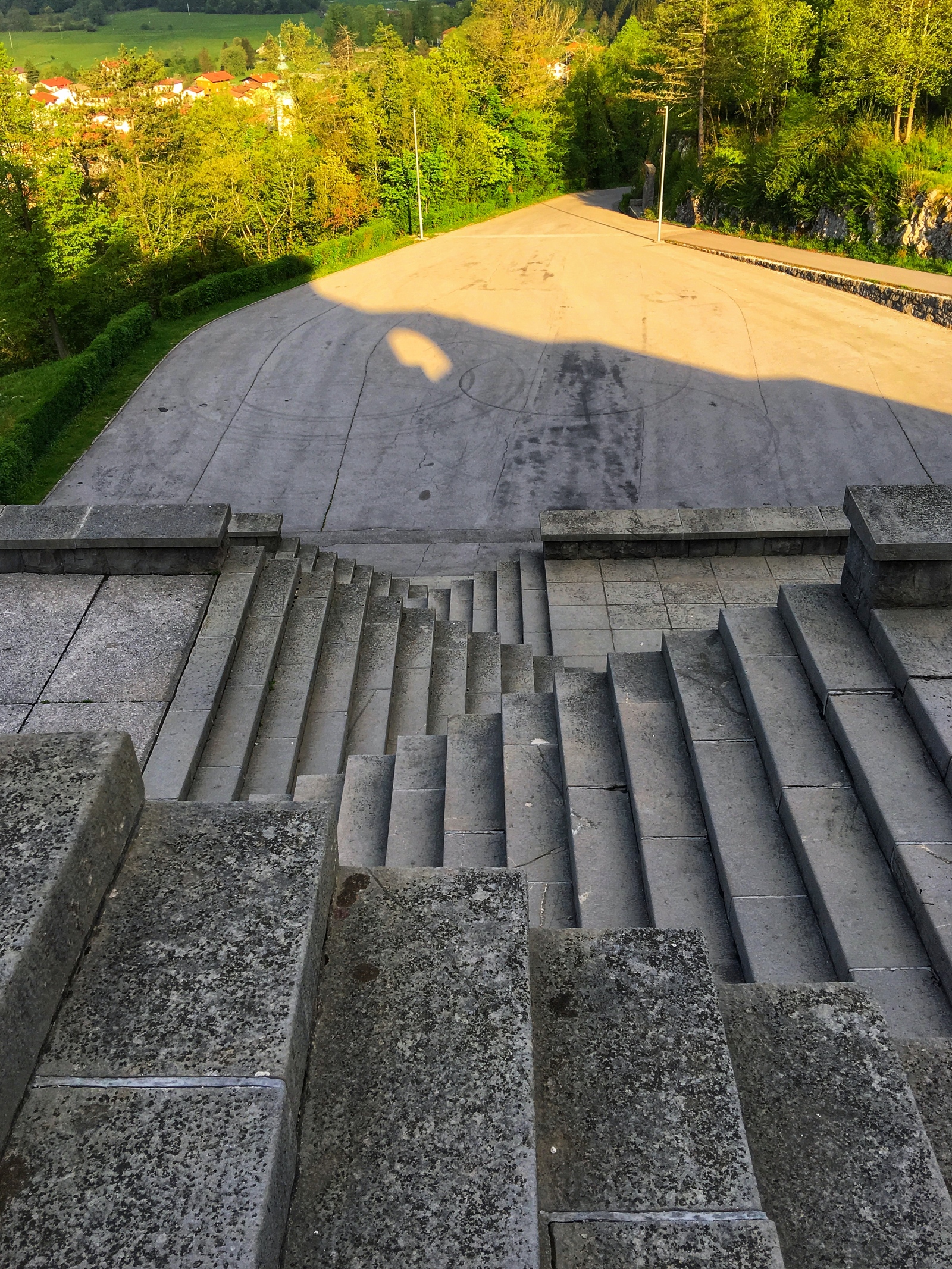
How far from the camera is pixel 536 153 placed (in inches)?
2158

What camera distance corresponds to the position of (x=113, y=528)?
8.72m

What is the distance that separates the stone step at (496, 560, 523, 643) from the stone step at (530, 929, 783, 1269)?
684 centimetres

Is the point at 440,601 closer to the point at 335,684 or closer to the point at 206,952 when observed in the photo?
the point at 335,684

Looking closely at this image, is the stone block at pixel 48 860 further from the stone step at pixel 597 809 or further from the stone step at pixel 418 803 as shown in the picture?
the stone step at pixel 418 803

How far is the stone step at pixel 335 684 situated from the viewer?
24.9ft

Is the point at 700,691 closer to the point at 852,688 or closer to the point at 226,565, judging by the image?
the point at 852,688

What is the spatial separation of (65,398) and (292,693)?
1751 cm

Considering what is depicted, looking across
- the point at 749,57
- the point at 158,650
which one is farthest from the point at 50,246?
the point at 749,57

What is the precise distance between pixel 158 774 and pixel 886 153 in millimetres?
35702

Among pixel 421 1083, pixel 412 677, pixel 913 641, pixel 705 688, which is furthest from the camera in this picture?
pixel 412 677

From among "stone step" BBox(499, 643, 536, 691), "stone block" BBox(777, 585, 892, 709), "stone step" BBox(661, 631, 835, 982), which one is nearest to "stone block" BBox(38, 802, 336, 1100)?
"stone step" BBox(661, 631, 835, 982)

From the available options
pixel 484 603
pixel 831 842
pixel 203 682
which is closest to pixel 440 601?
pixel 484 603

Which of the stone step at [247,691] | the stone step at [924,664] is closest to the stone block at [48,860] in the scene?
the stone step at [247,691]

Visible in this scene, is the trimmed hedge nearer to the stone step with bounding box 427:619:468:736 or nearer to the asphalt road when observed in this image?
the asphalt road
